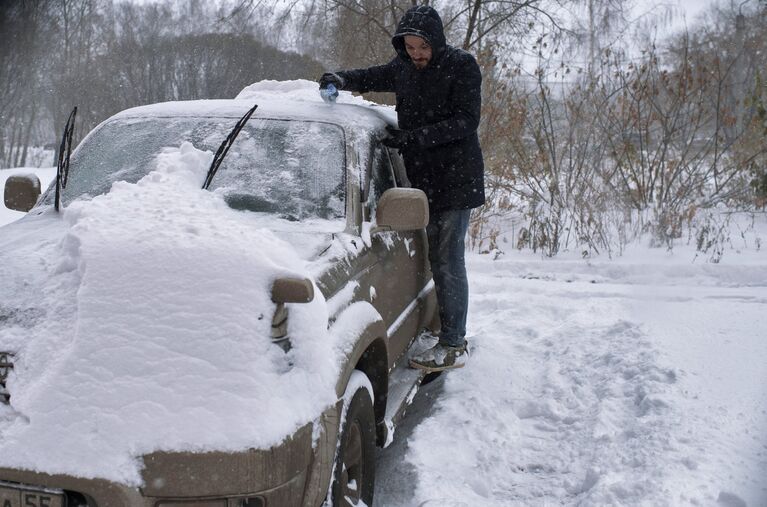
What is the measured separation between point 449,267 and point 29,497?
2.80m

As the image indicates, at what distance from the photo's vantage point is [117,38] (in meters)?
28.8

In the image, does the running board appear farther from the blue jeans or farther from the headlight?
the headlight

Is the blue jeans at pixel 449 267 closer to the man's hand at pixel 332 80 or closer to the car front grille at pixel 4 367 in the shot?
the man's hand at pixel 332 80

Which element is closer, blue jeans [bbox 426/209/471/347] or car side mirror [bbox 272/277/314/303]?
car side mirror [bbox 272/277/314/303]

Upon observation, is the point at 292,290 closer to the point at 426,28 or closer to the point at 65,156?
the point at 65,156

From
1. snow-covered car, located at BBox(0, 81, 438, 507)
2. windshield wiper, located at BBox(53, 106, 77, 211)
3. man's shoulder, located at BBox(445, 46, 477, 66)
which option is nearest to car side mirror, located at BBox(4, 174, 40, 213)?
windshield wiper, located at BBox(53, 106, 77, 211)

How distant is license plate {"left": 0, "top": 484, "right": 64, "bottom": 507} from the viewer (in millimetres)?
1838

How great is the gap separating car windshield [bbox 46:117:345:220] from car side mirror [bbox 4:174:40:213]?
309 millimetres

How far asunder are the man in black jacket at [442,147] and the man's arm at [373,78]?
5 centimetres

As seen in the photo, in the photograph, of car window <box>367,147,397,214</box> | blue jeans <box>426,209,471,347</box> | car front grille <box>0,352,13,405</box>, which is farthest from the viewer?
blue jeans <box>426,209,471,347</box>

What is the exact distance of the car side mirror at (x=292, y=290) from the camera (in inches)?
81.6

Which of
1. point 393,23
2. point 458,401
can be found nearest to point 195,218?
point 458,401

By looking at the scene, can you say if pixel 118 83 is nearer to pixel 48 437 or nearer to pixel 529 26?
pixel 529 26

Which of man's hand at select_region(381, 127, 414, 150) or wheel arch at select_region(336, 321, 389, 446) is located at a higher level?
man's hand at select_region(381, 127, 414, 150)
